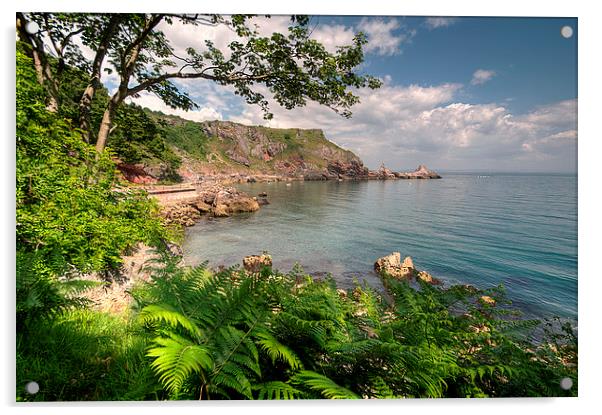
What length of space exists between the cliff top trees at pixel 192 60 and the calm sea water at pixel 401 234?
2735 millimetres

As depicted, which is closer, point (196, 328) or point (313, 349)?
point (196, 328)

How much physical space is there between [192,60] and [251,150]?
1714 millimetres

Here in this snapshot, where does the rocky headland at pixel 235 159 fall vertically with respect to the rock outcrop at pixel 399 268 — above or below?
above

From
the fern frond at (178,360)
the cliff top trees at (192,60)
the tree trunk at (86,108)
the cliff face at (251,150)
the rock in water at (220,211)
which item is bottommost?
the fern frond at (178,360)

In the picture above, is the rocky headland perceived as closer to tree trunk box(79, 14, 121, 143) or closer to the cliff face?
the cliff face

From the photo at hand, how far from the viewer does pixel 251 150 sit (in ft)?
14.8

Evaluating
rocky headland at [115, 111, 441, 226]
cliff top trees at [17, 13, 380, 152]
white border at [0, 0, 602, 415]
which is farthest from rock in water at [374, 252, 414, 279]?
cliff top trees at [17, 13, 380, 152]

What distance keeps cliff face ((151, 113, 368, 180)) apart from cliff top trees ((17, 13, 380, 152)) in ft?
1.52

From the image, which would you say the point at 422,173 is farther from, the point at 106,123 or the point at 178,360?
the point at 106,123

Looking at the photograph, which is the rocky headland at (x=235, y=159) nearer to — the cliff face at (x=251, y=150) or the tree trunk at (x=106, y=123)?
the cliff face at (x=251, y=150)

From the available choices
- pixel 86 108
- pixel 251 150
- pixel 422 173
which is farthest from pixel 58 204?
pixel 422 173

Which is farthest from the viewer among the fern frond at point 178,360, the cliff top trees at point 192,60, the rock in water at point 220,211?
the rock in water at point 220,211
